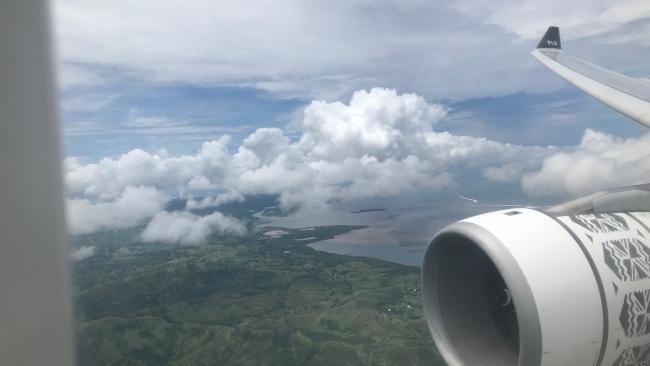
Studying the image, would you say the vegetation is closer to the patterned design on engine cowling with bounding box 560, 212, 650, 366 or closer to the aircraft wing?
the aircraft wing

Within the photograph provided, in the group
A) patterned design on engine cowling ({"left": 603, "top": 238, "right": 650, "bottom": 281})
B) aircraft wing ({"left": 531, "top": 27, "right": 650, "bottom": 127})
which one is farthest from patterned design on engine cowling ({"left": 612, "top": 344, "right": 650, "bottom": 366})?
aircraft wing ({"left": 531, "top": 27, "right": 650, "bottom": 127})

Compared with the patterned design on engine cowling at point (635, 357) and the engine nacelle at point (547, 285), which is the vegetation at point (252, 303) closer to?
the engine nacelle at point (547, 285)

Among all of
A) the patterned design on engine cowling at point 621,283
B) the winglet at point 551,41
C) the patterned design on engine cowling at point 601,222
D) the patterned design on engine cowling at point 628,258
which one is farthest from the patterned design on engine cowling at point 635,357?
the winglet at point 551,41

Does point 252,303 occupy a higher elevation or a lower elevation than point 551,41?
lower

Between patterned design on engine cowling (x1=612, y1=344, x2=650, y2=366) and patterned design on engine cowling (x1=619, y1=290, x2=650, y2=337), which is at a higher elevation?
patterned design on engine cowling (x1=619, y1=290, x2=650, y2=337)

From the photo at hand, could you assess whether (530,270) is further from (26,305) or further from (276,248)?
(276,248)

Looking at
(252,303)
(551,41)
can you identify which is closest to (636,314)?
(551,41)

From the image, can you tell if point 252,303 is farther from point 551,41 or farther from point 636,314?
point 636,314
